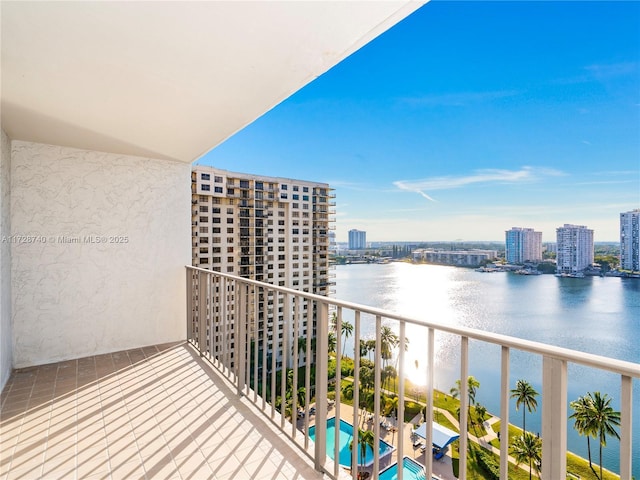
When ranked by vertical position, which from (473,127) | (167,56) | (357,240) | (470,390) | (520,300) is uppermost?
(473,127)

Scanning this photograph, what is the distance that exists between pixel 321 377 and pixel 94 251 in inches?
125

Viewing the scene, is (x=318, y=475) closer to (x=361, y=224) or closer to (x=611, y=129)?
(x=361, y=224)

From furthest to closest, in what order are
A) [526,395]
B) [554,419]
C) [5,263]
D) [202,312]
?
1. [202,312]
2. [5,263]
3. [526,395]
4. [554,419]

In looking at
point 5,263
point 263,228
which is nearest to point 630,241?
point 5,263

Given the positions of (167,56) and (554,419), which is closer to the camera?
(554,419)

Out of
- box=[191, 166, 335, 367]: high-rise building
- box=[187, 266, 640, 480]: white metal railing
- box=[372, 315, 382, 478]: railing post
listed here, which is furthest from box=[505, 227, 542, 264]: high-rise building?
box=[191, 166, 335, 367]: high-rise building

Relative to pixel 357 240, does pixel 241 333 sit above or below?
below

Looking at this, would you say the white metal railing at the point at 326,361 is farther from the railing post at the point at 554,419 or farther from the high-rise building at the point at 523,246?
the high-rise building at the point at 523,246

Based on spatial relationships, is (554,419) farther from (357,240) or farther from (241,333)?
(357,240)

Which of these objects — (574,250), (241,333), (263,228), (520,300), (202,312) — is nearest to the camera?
(241,333)

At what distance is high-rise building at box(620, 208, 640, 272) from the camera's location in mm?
6703

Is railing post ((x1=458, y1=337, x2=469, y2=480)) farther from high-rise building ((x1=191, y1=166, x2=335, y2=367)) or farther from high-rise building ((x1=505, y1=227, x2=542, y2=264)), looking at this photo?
high-rise building ((x1=191, y1=166, x2=335, y2=367))

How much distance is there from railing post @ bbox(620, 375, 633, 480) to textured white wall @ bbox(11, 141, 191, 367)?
13.8ft

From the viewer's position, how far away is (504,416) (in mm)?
1136
